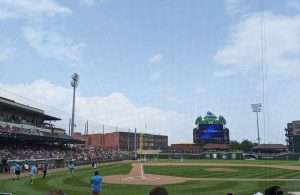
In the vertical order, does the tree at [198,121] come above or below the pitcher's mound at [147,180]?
above

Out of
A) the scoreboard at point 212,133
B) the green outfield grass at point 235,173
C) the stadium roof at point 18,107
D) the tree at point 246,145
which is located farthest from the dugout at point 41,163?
the tree at point 246,145

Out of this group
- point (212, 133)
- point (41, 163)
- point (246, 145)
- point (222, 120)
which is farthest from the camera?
point (246, 145)

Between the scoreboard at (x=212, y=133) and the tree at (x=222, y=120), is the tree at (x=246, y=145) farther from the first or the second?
the tree at (x=222, y=120)

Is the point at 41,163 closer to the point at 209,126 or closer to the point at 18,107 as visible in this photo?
the point at 18,107

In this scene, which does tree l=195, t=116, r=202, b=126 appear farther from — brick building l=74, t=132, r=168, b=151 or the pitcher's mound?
the pitcher's mound

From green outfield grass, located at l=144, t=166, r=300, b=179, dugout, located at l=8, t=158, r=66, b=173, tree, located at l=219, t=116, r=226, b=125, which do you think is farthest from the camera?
tree, located at l=219, t=116, r=226, b=125

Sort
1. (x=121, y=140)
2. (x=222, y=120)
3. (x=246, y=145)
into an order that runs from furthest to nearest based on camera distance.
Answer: (x=246, y=145) < (x=121, y=140) < (x=222, y=120)

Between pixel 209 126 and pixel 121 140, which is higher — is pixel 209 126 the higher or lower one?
the higher one

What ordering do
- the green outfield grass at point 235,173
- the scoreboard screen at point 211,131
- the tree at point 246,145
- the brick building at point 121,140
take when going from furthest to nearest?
the tree at point 246,145, the brick building at point 121,140, the scoreboard screen at point 211,131, the green outfield grass at point 235,173

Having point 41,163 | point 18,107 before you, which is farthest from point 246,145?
point 41,163

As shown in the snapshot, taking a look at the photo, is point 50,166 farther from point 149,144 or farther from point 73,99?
point 149,144

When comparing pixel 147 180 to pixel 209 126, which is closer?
pixel 147 180

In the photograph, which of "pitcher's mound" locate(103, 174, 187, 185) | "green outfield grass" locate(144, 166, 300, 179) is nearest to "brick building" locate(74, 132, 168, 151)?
"green outfield grass" locate(144, 166, 300, 179)

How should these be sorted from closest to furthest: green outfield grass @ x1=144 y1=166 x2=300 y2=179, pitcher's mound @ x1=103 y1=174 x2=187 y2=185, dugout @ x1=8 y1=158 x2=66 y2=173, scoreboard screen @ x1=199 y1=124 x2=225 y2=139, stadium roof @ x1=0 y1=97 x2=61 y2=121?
pitcher's mound @ x1=103 y1=174 x2=187 y2=185 < green outfield grass @ x1=144 y1=166 x2=300 y2=179 < dugout @ x1=8 y1=158 x2=66 y2=173 < stadium roof @ x1=0 y1=97 x2=61 y2=121 < scoreboard screen @ x1=199 y1=124 x2=225 y2=139
